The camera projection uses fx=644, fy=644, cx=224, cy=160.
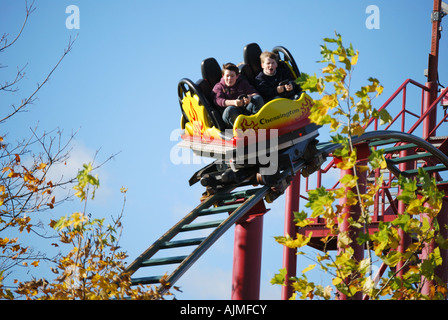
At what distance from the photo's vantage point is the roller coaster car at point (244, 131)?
16.8ft

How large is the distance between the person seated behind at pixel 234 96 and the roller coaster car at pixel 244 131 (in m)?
0.09

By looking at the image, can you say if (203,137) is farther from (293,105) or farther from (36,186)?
(36,186)

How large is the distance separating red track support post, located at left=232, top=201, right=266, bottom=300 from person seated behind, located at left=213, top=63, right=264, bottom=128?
2.67 feet

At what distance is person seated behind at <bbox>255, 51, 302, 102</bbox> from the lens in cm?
552

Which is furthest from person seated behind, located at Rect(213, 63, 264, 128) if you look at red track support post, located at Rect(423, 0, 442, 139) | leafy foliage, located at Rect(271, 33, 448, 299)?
red track support post, located at Rect(423, 0, 442, 139)

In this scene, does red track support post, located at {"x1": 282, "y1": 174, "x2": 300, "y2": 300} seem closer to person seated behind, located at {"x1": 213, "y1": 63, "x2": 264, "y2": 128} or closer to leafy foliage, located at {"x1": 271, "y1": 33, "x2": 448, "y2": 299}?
person seated behind, located at {"x1": 213, "y1": 63, "x2": 264, "y2": 128}

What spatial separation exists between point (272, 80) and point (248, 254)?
1513 millimetres

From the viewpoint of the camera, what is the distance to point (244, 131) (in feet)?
16.5

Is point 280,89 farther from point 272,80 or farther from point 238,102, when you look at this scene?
point 238,102

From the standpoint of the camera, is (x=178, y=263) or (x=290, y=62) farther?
(x=290, y=62)

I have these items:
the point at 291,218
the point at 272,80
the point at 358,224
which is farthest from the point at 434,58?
the point at 358,224
